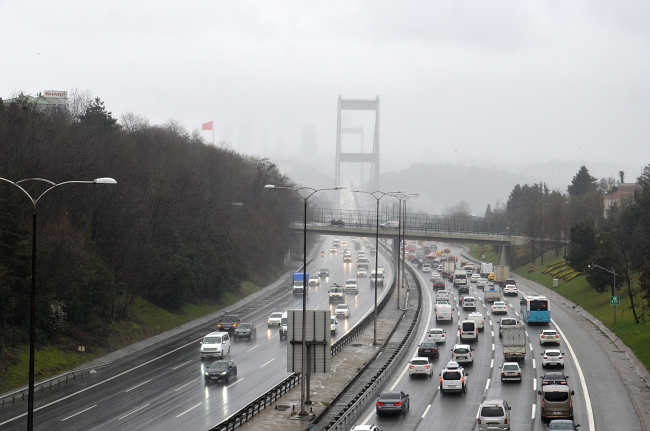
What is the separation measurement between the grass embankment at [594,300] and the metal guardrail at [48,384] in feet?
103

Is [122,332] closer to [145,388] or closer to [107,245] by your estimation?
[107,245]

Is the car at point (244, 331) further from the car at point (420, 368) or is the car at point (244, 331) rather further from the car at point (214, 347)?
the car at point (420, 368)

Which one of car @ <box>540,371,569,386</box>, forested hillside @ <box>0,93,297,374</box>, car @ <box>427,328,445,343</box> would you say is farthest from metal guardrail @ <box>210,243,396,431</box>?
forested hillside @ <box>0,93,297,374</box>

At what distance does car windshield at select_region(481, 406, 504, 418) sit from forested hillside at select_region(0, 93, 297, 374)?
27125 millimetres

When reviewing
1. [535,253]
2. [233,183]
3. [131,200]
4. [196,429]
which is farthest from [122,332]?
[535,253]

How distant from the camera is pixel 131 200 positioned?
72.3 metres

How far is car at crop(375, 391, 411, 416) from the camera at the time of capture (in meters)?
35.9

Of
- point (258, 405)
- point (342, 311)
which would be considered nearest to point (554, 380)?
point (258, 405)

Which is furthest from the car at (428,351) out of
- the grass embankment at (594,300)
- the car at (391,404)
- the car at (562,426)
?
the car at (562,426)

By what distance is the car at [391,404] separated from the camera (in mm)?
35938

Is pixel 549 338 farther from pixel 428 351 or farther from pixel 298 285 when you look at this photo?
pixel 298 285

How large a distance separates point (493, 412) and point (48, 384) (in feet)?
79.2

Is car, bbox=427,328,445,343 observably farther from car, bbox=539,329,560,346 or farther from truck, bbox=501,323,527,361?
truck, bbox=501,323,527,361

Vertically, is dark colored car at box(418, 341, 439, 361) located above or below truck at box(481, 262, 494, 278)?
below
